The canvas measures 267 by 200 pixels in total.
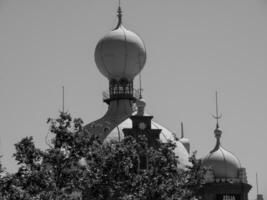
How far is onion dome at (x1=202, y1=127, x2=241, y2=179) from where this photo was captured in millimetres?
107500

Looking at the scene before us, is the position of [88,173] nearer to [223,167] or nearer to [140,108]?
[140,108]

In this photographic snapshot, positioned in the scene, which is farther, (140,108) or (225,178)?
(225,178)

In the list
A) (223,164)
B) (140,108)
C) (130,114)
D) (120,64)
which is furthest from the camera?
(120,64)

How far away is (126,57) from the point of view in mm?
113000

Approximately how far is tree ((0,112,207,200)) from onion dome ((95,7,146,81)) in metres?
48.5

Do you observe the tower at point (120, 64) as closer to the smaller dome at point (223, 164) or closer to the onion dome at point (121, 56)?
the onion dome at point (121, 56)

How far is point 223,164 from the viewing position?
4237 inches

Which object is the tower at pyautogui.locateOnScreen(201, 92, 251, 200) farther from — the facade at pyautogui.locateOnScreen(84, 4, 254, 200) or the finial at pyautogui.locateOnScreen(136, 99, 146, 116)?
the finial at pyautogui.locateOnScreen(136, 99, 146, 116)

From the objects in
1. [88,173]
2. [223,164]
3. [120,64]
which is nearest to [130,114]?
[120,64]

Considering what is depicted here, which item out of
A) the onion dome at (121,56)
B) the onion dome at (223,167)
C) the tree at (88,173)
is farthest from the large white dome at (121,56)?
the tree at (88,173)

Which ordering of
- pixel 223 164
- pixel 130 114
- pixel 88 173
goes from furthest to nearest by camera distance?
1. pixel 130 114
2. pixel 223 164
3. pixel 88 173

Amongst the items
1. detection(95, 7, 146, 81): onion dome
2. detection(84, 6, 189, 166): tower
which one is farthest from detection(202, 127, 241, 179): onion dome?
detection(95, 7, 146, 81): onion dome

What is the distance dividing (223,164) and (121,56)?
13148mm

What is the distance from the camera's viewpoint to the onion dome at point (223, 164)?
108 metres
